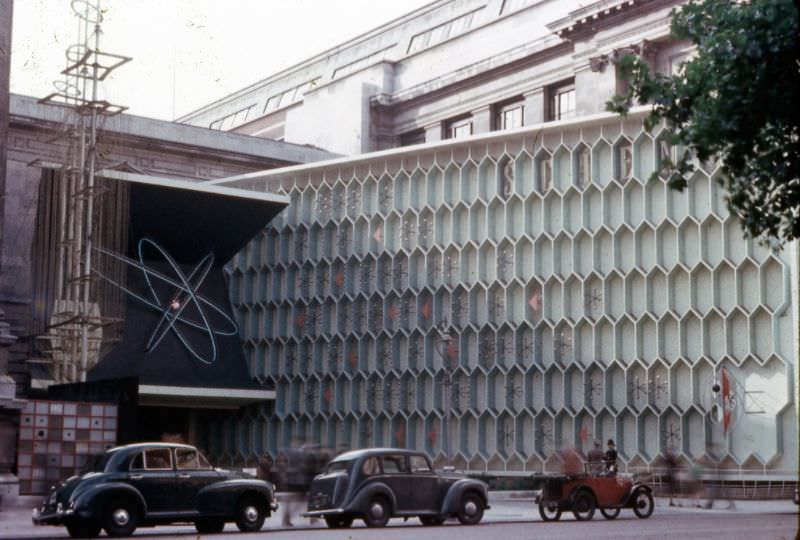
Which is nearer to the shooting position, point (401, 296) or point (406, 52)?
point (401, 296)

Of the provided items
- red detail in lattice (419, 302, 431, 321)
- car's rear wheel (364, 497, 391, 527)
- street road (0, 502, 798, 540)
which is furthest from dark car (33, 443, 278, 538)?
red detail in lattice (419, 302, 431, 321)

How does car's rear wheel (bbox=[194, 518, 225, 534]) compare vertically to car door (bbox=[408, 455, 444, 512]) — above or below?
below

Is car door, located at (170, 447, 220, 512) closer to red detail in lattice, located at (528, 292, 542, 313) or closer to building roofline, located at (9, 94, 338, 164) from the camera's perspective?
red detail in lattice, located at (528, 292, 542, 313)

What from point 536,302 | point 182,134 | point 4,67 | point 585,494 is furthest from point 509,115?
point 585,494

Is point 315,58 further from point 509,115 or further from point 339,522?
point 339,522

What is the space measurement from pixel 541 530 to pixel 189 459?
6.02 m

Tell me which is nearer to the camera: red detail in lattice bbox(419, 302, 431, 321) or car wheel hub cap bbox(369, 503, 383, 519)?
car wheel hub cap bbox(369, 503, 383, 519)

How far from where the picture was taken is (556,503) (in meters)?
25.1

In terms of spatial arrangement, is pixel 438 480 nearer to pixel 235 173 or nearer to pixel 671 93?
pixel 671 93

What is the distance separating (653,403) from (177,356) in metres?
16.7

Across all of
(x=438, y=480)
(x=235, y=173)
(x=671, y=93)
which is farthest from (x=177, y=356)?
(x=671, y=93)

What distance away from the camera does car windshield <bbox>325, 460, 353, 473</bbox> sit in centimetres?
2294

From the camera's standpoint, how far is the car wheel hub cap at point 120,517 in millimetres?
20375

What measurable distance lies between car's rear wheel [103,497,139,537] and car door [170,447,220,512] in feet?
2.63
